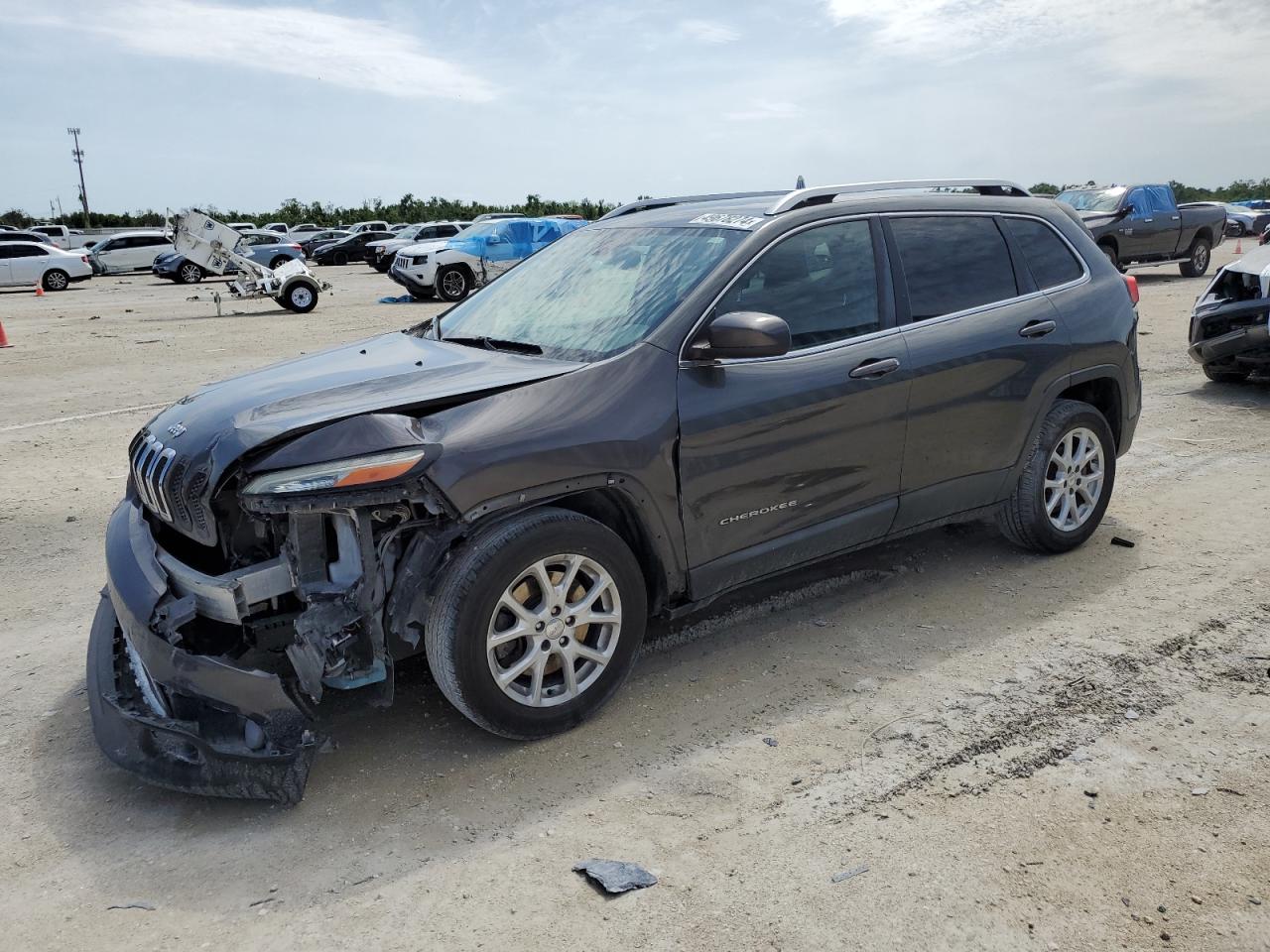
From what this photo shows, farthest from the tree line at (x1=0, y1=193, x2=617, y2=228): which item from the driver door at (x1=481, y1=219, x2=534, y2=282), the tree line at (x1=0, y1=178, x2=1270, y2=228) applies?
the driver door at (x1=481, y1=219, x2=534, y2=282)

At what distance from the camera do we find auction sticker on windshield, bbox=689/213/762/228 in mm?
4078

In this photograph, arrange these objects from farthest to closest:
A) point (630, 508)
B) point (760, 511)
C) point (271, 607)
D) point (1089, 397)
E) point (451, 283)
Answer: point (451, 283) → point (1089, 397) → point (760, 511) → point (630, 508) → point (271, 607)

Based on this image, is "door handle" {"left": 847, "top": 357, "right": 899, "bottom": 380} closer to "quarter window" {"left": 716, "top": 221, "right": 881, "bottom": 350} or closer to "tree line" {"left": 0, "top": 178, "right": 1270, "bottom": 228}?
"quarter window" {"left": 716, "top": 221, "right": 881, "bottom": 350}

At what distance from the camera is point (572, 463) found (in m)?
3.40

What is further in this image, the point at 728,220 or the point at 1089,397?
the point at 1089,397

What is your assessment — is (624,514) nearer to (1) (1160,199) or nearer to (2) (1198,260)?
(1) (1160,199)

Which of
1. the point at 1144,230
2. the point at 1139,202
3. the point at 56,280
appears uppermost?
the point at 1139,202

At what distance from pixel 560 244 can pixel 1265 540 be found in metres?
3.95

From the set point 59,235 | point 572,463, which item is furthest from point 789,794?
point 59,235

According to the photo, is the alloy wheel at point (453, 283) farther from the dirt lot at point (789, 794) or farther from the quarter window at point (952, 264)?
the quarter window at point (952, 264)

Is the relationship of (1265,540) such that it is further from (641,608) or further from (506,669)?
(506,669)

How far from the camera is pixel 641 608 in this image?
142 inches

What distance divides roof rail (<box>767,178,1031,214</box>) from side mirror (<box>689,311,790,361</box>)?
741mm

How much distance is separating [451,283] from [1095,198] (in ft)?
43.6
